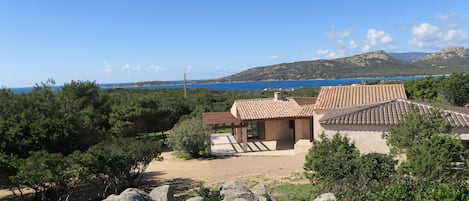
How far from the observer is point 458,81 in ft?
127

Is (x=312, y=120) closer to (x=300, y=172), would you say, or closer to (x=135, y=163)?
(x=300, y=172)

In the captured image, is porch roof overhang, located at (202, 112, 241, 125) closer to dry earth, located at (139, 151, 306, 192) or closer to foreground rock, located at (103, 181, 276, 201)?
dry earth, located at (139, 151, 306, 192)

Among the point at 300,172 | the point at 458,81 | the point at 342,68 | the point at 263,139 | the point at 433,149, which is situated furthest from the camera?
the point at 342,68

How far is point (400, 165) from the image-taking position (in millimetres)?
11117

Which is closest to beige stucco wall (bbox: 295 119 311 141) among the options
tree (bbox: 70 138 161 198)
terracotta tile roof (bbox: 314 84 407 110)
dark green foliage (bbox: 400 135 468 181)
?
terracotta tile roof (bbox: 314 84 407 110)

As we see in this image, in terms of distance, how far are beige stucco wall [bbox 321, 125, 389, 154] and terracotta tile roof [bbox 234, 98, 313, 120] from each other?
744cm

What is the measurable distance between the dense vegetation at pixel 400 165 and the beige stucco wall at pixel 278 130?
16.1 m

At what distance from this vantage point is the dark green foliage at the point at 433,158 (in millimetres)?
10109

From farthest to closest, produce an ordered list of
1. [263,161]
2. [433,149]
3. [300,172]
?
[263,161] < [300,172] < [433,149]

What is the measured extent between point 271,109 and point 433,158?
1723 centimetres

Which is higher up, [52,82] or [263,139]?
[52,82]

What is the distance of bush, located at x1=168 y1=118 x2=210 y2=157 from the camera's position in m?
22.9

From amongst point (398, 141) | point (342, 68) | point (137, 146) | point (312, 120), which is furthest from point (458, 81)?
point (342, 68)

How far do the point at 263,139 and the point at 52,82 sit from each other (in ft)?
58.6
